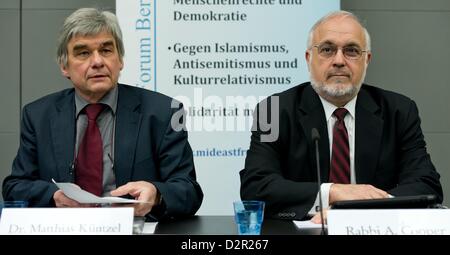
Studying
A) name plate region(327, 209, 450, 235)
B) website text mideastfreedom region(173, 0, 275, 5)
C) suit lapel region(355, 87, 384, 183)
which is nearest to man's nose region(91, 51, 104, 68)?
suit lapel region(355, 87, 384, 183)

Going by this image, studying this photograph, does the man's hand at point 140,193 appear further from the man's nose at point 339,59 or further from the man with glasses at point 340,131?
the man's nose at point 339,59

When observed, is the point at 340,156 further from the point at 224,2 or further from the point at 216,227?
the point at 224,2

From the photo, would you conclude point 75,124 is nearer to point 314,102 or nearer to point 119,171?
point 119,171

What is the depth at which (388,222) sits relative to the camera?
5.95ft

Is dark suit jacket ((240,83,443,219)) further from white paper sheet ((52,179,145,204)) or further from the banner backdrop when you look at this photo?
the banner backdrop

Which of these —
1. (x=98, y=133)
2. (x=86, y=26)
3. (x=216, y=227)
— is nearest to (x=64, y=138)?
(x=98, y=133)

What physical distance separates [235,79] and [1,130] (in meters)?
1.89

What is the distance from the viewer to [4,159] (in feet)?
16.4

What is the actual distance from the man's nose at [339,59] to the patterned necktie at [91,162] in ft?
3.49

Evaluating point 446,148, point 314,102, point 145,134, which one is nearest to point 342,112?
point 314,102

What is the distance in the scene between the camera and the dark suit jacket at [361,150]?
9.09 ft

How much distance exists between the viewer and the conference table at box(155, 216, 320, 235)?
212 centimetres

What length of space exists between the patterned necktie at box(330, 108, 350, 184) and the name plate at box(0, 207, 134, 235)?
116cm

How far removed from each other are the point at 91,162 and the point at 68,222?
0.89 meters
